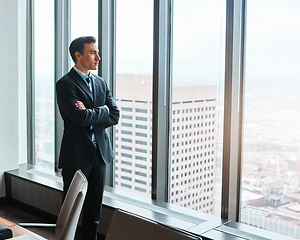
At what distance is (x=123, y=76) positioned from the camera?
12.0 ft

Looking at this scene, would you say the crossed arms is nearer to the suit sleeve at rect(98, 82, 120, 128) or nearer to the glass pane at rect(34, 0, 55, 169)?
the suit sleeve at rect(98, 82, 120, 128)

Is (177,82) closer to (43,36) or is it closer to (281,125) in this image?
(281,125)

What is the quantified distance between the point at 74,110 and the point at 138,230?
1355mm

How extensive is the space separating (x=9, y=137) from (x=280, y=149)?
9.23ft

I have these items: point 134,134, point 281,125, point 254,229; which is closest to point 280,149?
point 281,125

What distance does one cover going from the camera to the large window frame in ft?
9.20

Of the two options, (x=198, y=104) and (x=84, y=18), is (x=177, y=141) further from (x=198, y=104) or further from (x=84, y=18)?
(x=84, y=18)

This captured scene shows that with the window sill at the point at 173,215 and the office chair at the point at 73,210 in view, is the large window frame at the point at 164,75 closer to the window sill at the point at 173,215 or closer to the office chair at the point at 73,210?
the window sill at the point at 173,215

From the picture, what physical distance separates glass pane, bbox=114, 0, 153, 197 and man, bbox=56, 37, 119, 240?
731 millimetres

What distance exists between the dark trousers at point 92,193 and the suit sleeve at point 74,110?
23 centimetres

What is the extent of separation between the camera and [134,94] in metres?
3.56

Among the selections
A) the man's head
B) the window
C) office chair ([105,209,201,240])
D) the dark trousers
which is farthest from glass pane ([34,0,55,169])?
office chair ([105,209,201,240])

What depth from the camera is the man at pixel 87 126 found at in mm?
2645

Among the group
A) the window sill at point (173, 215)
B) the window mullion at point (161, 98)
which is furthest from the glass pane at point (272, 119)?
the window mullion at point (161, 98)
